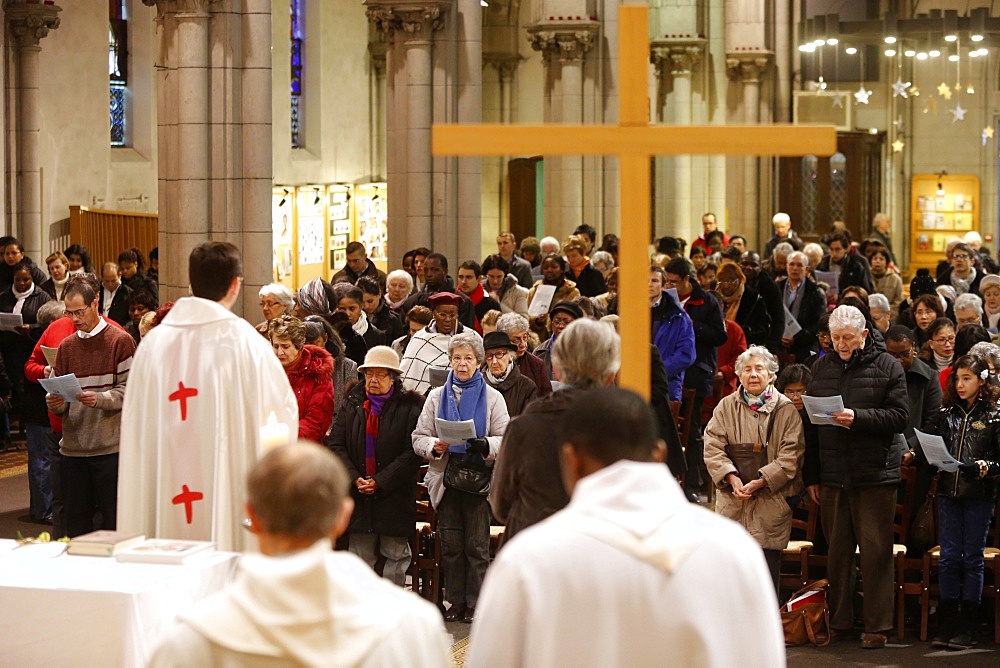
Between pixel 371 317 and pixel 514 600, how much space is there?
9118 mm

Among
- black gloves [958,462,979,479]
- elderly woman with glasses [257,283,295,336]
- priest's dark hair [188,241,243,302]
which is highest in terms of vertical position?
priest's dark hair [188,241,243,302]

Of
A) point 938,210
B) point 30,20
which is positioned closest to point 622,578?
point 30,20

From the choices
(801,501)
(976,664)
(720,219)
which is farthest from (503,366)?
(720,219)

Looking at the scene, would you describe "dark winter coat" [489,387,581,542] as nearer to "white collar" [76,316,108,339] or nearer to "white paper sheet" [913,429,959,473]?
"white paper sheet" [913,429,959,473]

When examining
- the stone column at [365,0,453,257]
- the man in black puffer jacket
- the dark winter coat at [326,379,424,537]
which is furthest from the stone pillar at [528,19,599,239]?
the man in black puffer jacket

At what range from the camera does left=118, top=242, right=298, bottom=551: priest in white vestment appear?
19.5 feet

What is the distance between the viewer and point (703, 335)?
1193 cm

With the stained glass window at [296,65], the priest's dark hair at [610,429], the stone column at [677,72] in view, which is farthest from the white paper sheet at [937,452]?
the stone column at [677,72]

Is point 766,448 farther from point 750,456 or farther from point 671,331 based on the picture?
point 671,331

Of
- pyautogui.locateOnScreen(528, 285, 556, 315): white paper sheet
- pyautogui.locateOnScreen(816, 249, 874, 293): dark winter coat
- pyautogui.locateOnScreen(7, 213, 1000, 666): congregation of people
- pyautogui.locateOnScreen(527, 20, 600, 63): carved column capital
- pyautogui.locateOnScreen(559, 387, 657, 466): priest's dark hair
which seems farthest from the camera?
pyautogui.locateOnScreen(527, 20, 600, 63): carved column capital

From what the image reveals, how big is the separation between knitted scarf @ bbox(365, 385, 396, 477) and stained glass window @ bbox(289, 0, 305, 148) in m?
20.1

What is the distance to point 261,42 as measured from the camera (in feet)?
A: 40.9

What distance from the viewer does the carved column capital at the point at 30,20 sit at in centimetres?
1969

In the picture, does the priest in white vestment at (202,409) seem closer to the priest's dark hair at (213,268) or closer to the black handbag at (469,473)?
the priest's dark hair at (213,268)
